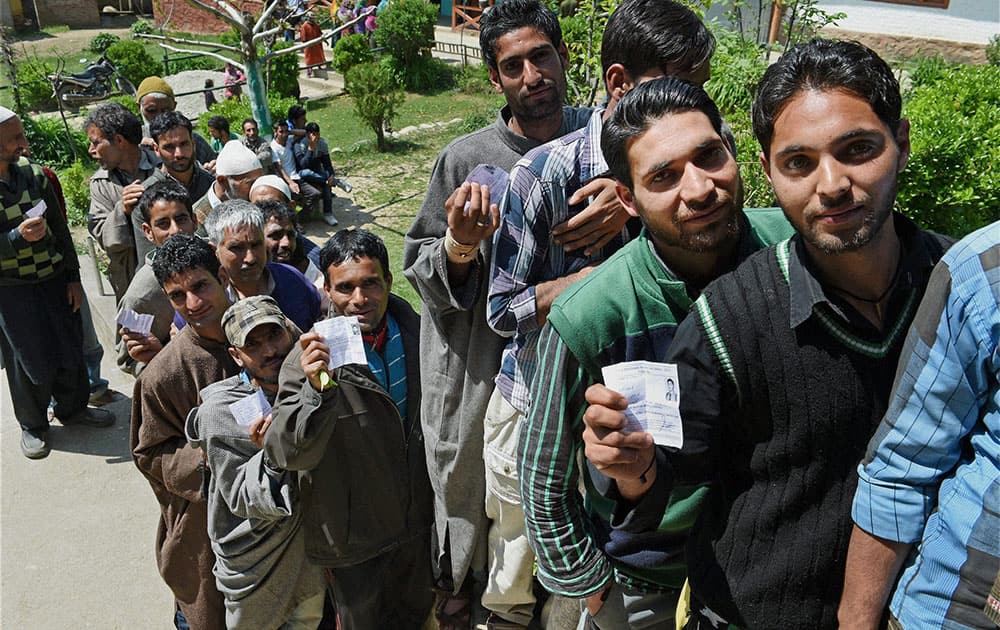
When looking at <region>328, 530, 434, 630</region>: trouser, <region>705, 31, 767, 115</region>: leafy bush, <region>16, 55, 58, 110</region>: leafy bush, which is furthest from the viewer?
<region>16, 55, 58, 110</region>: leafy bush

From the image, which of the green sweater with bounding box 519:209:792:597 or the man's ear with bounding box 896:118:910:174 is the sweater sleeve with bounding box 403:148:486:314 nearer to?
the green sweater with bounding box 519:209:792:597

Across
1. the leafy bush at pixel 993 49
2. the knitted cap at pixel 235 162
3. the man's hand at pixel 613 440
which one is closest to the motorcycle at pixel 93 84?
the knitted cap at pixel 235 162

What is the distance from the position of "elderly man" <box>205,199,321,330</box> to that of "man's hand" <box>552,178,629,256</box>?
174 cm

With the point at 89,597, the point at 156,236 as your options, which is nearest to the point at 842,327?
the point at 156,236

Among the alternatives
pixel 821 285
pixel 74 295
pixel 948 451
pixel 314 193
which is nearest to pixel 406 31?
pixel 314 193

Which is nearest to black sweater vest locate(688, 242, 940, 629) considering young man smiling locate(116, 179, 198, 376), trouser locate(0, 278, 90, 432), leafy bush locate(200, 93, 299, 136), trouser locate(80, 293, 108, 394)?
young man smiling locate(116, 179, 198, 376)

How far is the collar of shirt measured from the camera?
171cm

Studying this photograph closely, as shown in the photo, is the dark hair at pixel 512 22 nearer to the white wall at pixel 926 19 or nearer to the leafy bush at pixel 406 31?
the white wall at pixel 926 19

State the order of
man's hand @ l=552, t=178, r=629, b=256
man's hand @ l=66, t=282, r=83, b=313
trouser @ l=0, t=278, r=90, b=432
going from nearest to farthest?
man's hand @ l=552, t=178, r=629, b=256
trouser @ l=0, t=278, r=90, b=432
man's hand @ l=66, t=282, r=83, b=313

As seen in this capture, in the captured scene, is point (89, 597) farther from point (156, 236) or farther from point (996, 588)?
point (996, 588)

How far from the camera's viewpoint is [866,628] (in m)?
1.72

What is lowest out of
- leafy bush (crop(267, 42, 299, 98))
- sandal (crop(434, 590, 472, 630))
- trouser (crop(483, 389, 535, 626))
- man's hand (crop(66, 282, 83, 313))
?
leafy bush (crop(267, 42, 299, 98))

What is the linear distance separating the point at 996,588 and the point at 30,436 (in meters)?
5.88

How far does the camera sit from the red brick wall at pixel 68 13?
1194 inches
